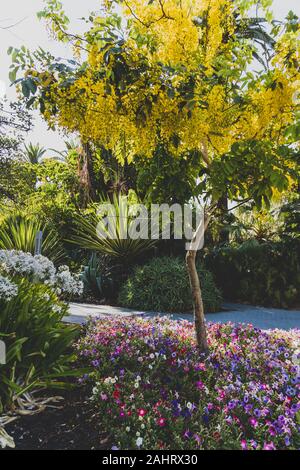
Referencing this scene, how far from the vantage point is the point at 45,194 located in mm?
13414

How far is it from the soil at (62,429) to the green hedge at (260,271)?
6.71 metres

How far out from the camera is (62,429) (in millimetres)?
3447

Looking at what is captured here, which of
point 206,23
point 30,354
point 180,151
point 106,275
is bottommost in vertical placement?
point 30,354

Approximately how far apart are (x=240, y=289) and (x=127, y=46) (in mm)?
7279

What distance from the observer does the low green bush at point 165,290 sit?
8938 millimetres

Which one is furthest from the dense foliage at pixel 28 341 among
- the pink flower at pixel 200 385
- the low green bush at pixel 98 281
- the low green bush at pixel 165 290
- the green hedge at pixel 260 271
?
the green hedge at pixel 260 271

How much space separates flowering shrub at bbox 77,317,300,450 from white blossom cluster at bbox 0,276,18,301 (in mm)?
914

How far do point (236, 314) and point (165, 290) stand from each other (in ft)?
4.39

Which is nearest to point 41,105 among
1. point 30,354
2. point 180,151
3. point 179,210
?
point 180,151

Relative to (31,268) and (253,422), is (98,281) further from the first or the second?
(253,422)

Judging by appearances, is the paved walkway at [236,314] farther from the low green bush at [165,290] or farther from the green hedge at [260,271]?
the green hedge at [260,271]

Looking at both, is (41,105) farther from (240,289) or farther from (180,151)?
(240,289)

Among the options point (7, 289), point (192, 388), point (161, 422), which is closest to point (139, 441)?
point (161, 422)

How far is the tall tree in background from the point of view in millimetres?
3855
